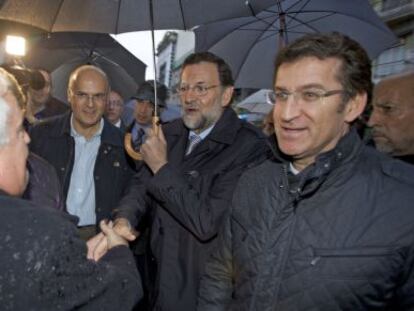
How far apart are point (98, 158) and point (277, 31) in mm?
2706

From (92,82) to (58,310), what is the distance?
306 cm

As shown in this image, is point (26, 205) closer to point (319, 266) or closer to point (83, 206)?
point (319, 266)

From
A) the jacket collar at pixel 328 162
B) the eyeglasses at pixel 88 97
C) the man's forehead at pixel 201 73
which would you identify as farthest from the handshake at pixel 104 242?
the eyeglasses at pixel 88 97

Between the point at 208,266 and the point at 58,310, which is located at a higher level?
the point at 58,310

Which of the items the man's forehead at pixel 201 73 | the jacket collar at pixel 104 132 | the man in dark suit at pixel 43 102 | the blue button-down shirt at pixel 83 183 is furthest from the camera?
the man in dark suit at pixel 43 102

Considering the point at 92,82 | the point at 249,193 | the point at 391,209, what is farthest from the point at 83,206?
the point at 391,209

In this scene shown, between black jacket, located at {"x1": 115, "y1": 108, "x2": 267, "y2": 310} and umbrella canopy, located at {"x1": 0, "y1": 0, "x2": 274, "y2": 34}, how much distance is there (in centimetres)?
83

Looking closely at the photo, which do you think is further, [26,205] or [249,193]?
[249,193]

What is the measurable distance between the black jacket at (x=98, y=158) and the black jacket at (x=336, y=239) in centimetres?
201

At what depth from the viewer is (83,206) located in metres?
3.66

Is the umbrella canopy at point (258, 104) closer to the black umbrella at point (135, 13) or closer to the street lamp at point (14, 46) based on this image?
the street lamp at point (14, 46)

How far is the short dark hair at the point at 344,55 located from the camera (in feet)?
6.28

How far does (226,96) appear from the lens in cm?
332

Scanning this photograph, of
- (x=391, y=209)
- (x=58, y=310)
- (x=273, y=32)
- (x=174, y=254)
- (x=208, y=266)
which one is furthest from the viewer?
(x=273, y=32)
